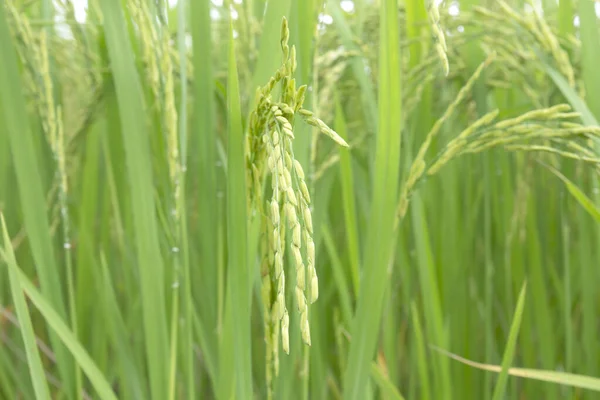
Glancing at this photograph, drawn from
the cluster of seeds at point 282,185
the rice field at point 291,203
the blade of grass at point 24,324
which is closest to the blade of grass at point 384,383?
the rice field at point 291,203

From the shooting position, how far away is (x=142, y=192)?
0.68m

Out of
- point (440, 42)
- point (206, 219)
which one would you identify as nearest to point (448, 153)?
point (440, 42)

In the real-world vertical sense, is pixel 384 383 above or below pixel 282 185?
below

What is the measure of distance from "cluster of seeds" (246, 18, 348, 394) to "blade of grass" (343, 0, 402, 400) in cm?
10

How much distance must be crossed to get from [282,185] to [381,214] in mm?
254

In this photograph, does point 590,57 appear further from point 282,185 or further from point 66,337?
point 66,337

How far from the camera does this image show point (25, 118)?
72 centimetres

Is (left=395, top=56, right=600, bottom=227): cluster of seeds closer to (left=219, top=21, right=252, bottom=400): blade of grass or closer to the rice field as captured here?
the rice field

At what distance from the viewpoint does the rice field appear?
591mm

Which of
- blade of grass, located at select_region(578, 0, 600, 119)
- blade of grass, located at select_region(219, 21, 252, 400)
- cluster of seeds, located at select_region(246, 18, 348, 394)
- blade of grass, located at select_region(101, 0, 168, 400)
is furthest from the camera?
blade of grass, located at select_region(578, 0, 600, 119)

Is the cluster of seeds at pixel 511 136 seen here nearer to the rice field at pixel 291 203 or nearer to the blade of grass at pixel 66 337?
the rice field at pixel 291 203

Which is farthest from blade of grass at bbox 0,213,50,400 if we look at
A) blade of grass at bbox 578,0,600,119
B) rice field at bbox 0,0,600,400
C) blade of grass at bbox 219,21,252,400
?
blade of grass at bbox 578,0,600,119

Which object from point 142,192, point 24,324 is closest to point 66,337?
point 24,324

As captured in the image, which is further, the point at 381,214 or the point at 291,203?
the point at 381,214
